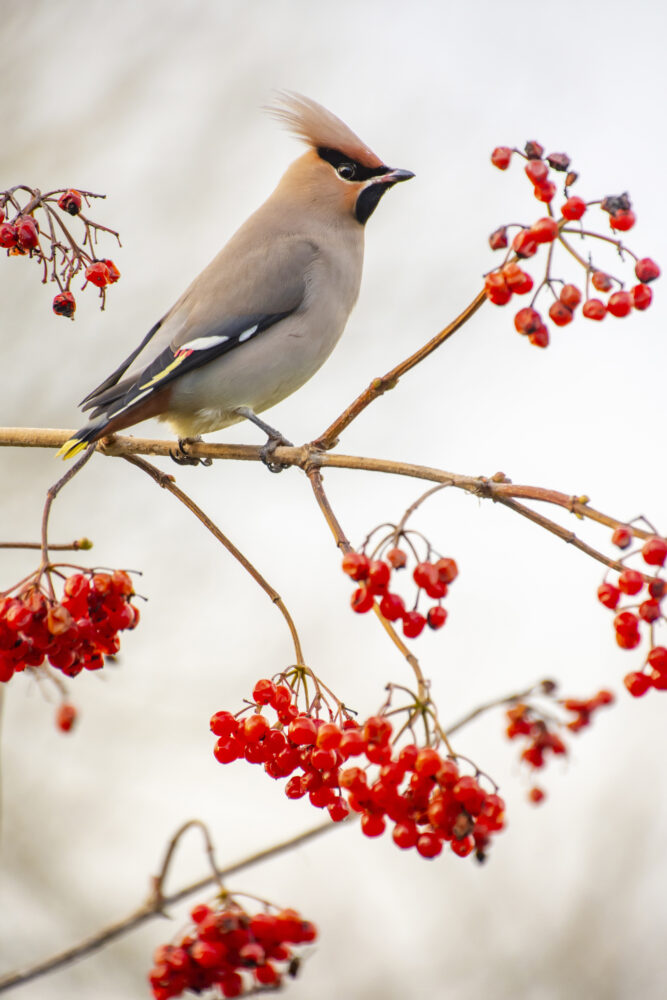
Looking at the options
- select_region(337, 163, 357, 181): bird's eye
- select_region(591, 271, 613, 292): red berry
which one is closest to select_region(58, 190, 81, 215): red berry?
select_region(591, 271, 613, 292): red berry

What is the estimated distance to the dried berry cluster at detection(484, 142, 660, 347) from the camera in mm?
1692

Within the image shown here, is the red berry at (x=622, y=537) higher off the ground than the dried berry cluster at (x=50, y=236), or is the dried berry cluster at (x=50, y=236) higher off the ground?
the dried berry cluster at (x=50, y=236)

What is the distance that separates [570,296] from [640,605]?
1.62ft

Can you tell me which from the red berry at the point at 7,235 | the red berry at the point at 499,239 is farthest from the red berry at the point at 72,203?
the red berry at the point at 499,239

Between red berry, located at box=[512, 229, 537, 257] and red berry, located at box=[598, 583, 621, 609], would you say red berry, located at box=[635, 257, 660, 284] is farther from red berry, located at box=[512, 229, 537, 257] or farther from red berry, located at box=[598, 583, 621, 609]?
red berry, located at box=[598, 583, 621, 609]

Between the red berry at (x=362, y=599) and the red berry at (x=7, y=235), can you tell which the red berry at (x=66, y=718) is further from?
the red berry at (x=7, y=235)

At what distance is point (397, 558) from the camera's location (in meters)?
1.62

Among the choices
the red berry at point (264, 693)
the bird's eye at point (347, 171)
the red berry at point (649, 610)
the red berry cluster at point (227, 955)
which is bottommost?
the red berry cluster at point (227, 955)

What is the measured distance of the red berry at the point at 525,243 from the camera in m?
1.68

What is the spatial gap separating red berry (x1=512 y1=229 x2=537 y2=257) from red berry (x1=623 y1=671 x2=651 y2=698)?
2.16 feet

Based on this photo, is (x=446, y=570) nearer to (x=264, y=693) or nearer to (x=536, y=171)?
(x=264, y=693)

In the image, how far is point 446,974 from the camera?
20.2ft

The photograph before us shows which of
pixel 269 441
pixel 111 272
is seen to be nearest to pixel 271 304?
pixel 269 441

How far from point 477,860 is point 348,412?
0.77 metres
